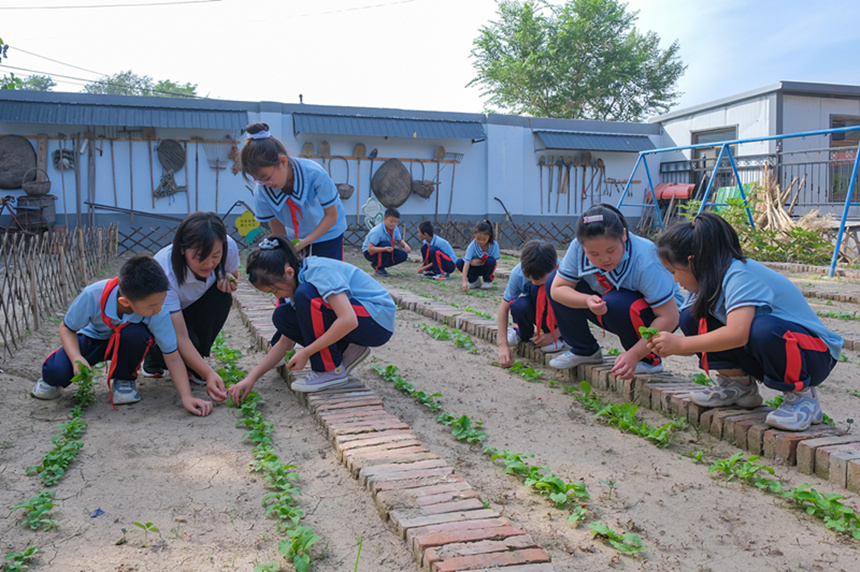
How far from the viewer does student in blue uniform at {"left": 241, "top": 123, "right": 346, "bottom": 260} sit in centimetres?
348

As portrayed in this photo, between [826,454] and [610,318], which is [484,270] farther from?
[826,454]

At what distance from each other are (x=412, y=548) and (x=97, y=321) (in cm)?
214

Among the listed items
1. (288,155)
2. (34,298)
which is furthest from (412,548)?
(34,298)

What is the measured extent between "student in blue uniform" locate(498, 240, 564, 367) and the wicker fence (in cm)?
298

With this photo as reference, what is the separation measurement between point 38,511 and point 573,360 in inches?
103

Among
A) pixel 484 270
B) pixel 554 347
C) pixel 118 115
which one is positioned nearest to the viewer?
pixel 554 347

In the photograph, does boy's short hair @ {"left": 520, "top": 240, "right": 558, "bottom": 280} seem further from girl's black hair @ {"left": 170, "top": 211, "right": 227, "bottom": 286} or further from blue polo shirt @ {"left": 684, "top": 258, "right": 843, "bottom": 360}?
girl's black hair @ {"left": 170, "top": 211, "right": 227, "bottom": 286}

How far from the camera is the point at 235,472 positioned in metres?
2.35

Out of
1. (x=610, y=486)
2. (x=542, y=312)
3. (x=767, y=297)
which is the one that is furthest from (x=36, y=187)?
(x=767, y=297)

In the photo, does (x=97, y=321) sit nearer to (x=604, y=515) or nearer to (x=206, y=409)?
(x=206, y=409)

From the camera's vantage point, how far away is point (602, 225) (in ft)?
9.64

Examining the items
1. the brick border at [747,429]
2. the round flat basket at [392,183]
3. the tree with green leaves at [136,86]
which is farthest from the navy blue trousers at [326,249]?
the tree with green leaves at [136,86]

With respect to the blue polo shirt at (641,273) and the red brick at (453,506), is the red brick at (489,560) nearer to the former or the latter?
the red brick at (453,506)

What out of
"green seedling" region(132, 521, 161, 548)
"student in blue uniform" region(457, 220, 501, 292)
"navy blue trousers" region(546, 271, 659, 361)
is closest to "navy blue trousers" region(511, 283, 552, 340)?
"navy blue trousers" region(546, 271, 659, 361)
